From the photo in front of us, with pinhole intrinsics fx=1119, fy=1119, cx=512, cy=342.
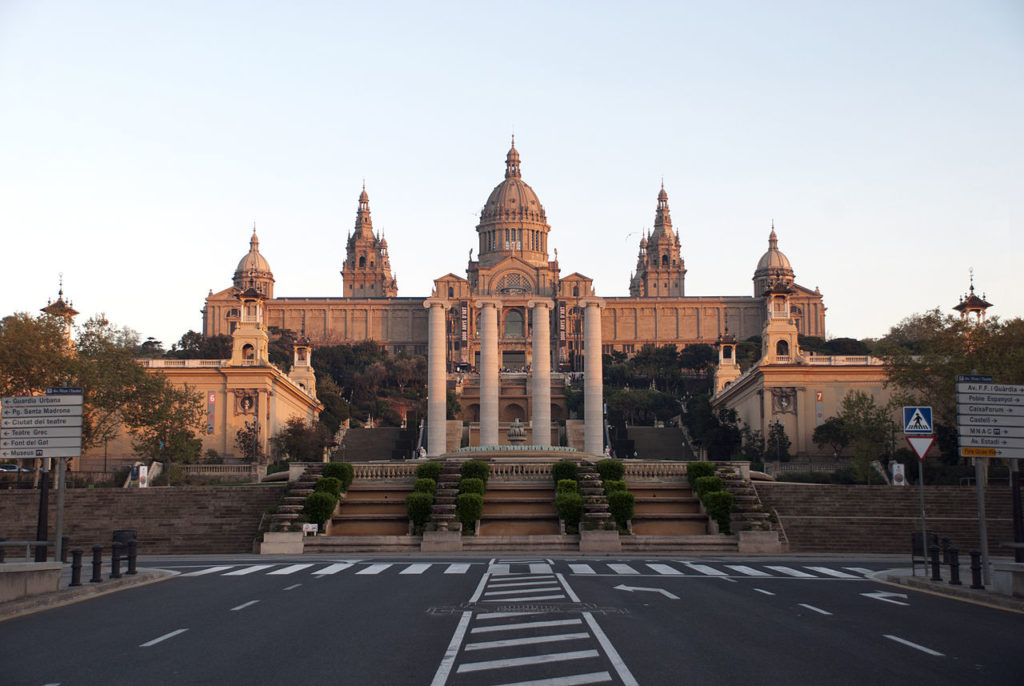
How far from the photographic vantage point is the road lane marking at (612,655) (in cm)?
1439

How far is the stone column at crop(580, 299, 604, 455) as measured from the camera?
3179 inches

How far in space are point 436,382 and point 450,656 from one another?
64.7 metres

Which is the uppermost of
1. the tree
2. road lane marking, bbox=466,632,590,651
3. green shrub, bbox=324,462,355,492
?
the tree

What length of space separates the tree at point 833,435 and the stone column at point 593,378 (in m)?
22.7

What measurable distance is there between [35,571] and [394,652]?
12.2 metres

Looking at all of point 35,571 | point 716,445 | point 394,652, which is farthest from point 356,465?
→ point 716,445

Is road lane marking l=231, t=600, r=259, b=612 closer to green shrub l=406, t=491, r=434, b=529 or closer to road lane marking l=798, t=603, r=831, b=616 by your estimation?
road lane marking l=798, t=603, r=831, b=616

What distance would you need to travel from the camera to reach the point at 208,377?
335 ft

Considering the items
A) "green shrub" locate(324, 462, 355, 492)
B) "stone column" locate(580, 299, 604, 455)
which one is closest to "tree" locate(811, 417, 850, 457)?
"stone column" locate(580, 299, 604, 455)

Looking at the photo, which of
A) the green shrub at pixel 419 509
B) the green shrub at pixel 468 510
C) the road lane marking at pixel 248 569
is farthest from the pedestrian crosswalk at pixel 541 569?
the green shrub at pixel 468 510

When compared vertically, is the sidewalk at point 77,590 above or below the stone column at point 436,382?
below

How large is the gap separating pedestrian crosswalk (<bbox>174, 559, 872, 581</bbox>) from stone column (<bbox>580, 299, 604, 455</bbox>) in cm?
4113

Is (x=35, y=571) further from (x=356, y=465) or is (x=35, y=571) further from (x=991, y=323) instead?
(x=991, y=323)

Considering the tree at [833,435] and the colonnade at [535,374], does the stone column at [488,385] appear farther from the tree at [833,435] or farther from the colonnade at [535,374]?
the tree at [833,435]
